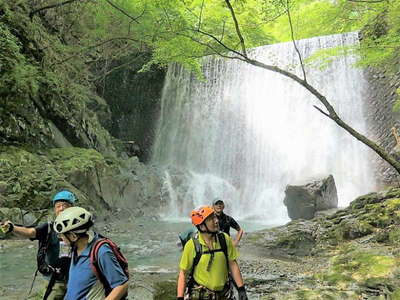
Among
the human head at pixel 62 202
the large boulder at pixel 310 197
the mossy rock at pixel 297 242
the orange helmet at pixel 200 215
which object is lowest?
the mossy rock at pixel 297 242

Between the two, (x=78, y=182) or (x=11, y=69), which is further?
(x=78, y=182)

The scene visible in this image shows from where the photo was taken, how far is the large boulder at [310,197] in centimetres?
1416

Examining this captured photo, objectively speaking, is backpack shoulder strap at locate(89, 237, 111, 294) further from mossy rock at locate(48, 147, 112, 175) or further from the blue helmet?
mossy rock at locate(48, 147, 112, 175)

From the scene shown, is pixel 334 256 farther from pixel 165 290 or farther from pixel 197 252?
Answer: pixel 197 252

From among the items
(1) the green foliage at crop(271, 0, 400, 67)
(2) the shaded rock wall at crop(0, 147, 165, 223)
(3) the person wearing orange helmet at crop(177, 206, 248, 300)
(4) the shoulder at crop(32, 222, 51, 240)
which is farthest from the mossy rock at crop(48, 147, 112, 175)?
(3) the person wearing orange helmet at crop(177, 206, 248, 300)

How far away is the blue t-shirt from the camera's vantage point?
233 cm

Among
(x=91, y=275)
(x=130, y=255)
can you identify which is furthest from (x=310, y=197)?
(x=91, y=275)

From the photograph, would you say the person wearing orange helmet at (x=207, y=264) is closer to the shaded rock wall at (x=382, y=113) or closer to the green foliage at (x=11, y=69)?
the green foliage at (x=11, y=69)

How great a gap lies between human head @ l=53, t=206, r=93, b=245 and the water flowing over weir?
1541cm

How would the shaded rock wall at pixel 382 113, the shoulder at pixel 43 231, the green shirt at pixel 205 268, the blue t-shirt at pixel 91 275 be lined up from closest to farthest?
the blue t-shirt at pixel 91 275 → the green shirt at pixel 205 268 → the shoulder at pixel 43 231 → the shaded rock wall at pixel 382 113

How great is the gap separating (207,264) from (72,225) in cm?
125

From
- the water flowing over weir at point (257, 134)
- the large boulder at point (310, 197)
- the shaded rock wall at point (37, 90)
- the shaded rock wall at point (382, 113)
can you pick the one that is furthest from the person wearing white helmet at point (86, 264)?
the shaded rock wall at point (382, 113)

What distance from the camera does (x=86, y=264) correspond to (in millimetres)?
2402

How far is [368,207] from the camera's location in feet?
34.3
